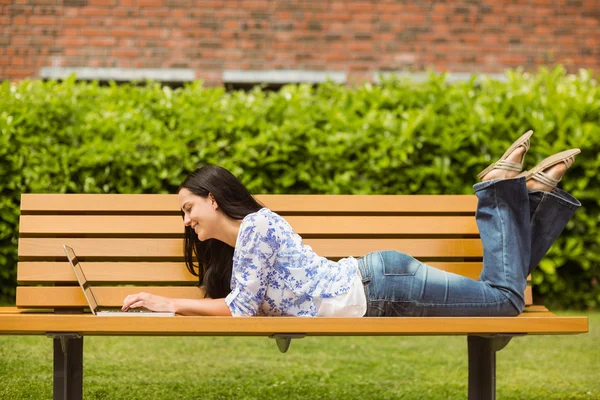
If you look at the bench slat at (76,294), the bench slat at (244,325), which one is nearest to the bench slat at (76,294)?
the bench slat at (76,294)

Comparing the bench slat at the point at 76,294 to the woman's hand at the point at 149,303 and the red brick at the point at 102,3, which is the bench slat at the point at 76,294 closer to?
the woman's hand at the point at 149,303

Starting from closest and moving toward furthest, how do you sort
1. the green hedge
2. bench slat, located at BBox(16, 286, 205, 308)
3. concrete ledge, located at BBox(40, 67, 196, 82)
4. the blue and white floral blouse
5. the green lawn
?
1. the blue and white floral blouse
2. bench slat, located at BBox(16, 286, 205, 308)
3. the green lawn
4. the green hedge
5. concrete ledge, located at BBox(40, 67, 196, 82)

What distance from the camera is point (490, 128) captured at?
22.1 ft

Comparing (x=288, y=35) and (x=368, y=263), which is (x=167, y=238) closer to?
(x=368, y=263)

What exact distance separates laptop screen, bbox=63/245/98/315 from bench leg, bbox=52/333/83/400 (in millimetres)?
173

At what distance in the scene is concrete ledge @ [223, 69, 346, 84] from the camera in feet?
30.7

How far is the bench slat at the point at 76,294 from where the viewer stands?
3914 mm

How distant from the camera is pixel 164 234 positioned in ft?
13.5

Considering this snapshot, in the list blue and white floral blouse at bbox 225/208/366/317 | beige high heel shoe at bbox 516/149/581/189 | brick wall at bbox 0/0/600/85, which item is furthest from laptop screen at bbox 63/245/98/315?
brick wall at bbox 0/0/600/85

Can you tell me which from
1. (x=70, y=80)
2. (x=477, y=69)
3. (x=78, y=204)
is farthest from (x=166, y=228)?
(x=477, y=69)

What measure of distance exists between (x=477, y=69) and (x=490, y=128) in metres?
3.09

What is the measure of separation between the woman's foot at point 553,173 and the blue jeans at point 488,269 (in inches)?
1.1

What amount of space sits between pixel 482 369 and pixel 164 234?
1595mm

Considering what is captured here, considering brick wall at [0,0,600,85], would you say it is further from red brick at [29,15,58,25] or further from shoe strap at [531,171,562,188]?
shoe strap at [531,171,562,188]
